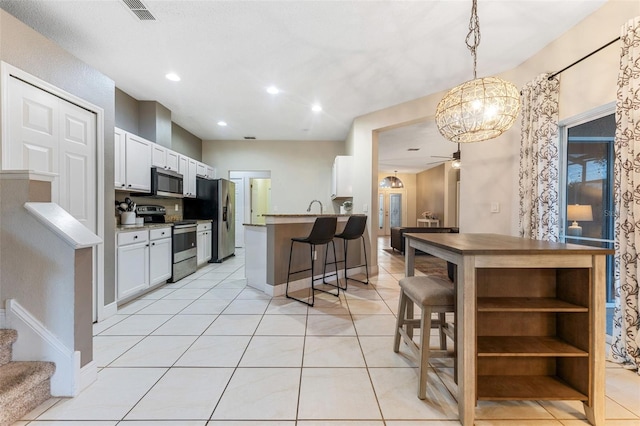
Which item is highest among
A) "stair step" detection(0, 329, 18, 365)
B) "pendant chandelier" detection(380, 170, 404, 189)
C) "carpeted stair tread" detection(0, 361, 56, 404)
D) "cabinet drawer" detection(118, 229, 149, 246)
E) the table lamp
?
"pendant chandelier" detection(380, 170, 404, 189)

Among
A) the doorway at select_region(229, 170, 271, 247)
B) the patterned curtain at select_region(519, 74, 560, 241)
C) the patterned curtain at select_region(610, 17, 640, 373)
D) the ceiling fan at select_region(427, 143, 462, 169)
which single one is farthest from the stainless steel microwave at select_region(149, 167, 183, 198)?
the ceiling fan at select_region(427, 143, 462, 169)

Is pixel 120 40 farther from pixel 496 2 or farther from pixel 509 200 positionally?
pixel 509 200

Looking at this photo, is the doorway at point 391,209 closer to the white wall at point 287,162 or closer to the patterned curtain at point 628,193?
the white wall at point 287,162

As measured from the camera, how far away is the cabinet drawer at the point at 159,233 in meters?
3.37

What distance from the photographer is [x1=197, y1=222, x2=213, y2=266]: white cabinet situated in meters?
4.70

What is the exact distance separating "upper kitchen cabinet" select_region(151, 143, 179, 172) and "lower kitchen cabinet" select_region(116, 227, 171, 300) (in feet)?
3.41

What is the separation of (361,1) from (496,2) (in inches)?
41.5

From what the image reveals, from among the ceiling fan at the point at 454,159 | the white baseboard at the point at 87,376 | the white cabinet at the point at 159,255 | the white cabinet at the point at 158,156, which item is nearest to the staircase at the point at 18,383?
the white baseboard at the point at 87,376

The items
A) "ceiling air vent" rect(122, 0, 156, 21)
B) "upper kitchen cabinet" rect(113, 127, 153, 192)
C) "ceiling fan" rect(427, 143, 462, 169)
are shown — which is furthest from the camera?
"ceiling fan" rect(427, 143, 462, 169)

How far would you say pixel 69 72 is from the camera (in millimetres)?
2281

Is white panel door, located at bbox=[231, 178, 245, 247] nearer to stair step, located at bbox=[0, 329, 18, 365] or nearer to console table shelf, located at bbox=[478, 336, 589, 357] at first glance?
stair step, located at bbox=[0, 329, 18, 365]

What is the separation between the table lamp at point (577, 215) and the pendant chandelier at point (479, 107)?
1.31 meters

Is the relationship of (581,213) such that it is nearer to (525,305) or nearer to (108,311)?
(525,305)

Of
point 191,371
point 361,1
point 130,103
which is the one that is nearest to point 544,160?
point 361,1
